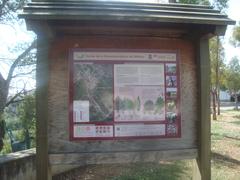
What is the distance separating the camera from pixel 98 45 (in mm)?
3752

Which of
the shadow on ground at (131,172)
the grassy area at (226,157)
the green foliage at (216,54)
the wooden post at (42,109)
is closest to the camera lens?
the wooden post at (42,109)

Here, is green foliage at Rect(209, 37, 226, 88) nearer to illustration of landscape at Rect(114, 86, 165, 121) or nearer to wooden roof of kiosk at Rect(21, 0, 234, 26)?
wooden roof of kiosk at Rect(21, 0, 234, 26)

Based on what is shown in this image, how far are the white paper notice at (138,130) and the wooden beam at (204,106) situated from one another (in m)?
0.43

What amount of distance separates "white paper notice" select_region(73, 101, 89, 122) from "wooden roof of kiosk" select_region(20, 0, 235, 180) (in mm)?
104

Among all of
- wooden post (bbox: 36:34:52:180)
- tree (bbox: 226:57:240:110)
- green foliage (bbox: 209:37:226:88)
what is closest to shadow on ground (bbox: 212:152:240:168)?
wooden post (bbox: 36:34:52:180)

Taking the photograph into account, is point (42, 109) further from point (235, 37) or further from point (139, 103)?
point (235, 37)

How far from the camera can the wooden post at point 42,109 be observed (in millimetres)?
3596

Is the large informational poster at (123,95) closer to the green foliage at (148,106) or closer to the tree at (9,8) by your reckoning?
the green foliage at (148,106)

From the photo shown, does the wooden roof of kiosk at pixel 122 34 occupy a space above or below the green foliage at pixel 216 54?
below

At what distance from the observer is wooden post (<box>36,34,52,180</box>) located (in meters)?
3.60

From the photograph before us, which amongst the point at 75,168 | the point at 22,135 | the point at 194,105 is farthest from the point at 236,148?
the point at 194,105

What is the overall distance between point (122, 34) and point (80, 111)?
2.97ft

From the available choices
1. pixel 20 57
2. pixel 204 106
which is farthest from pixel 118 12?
pixel 20 57

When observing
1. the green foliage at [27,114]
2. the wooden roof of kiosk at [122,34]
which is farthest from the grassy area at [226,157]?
the green foliage at [27,114]
